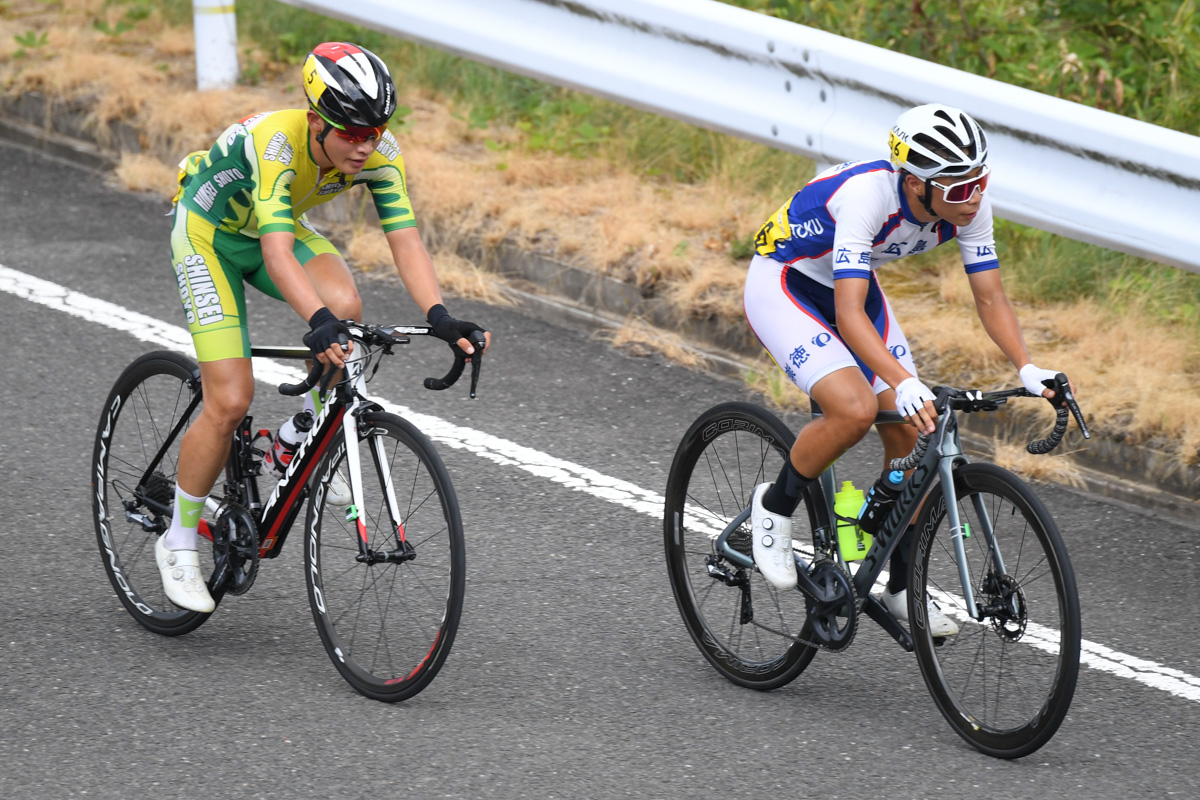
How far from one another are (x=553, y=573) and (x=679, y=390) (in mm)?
1852

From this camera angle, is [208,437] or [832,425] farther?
[208,437]

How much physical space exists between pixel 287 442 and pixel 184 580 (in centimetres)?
55

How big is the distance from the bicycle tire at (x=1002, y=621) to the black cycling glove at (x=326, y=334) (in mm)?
1706

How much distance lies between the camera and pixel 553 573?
5426mm

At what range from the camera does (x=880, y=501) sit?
458cm

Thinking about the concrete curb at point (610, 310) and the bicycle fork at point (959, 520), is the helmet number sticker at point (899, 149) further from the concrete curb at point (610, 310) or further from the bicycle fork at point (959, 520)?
the concrete curb at point (610, 310)

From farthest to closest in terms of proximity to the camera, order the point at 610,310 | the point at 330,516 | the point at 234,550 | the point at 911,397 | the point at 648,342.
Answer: the point at 610,310 < the point at 648,342 < the point at 234,550 < the point at 330,516 < the point at 911,397

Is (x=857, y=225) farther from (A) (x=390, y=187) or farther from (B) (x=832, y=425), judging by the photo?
(A) (x=390, y=187)

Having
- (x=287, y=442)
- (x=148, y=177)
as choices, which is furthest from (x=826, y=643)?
(x=148, y=177)

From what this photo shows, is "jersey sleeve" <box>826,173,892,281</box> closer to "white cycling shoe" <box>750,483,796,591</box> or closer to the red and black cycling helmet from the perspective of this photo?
"white cycling shoe" <box>750,483,796,591</box>

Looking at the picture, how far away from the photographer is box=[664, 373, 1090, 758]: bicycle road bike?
4.17m

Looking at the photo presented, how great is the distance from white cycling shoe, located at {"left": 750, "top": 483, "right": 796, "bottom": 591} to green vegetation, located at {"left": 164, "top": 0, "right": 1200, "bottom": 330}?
312cm

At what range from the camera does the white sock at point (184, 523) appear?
4.97m

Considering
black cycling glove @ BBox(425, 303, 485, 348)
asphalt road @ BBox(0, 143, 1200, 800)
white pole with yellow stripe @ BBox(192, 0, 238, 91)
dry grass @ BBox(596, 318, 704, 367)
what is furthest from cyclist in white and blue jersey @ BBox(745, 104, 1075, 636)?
white pole with yellow stripe @ BBox(192, 0, 238, 91)
